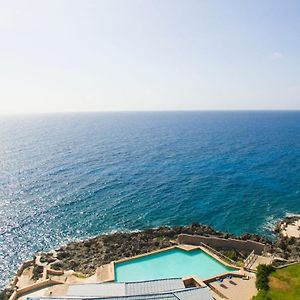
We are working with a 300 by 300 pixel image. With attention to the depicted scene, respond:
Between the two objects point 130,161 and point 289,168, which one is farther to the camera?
point 130,161

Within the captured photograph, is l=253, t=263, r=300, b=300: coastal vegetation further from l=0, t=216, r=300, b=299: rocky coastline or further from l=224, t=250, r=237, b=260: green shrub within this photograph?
l=224, t=250, r=237, b=260: green shrub

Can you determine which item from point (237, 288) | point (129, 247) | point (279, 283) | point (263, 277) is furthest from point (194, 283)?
point (129, 247)

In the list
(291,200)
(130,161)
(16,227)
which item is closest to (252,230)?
(291,200)

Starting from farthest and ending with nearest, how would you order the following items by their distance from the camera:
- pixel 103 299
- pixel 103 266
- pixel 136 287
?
pixel 103 266
pixel 136 287
pixel 103 299

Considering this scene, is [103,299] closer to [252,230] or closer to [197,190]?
[252,230]

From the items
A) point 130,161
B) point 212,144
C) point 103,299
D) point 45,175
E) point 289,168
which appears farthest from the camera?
point 212,144

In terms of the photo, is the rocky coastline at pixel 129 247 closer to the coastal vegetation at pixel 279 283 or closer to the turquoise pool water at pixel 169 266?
the turquoise pool water at pixel 169 266

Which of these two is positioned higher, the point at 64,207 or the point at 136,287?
the point at 136,287

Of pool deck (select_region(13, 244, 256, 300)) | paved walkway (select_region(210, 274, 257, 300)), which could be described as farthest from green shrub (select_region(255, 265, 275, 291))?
pool deck (select_region(13, 244, 256, 300))
